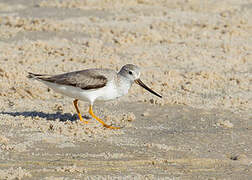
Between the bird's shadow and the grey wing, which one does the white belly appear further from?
the bird's shadow

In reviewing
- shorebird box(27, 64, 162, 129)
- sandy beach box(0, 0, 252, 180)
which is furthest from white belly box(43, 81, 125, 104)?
sandy beach box(0, 0, 252, 180)

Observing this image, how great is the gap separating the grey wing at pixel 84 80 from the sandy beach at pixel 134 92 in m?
0.61

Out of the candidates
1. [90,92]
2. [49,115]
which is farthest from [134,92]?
[90,92]

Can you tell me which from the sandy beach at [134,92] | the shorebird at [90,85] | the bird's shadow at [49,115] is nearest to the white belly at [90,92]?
the shorebird at [90,85]

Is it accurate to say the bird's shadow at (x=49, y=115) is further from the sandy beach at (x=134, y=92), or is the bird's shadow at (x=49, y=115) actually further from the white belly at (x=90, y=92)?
the white belly at (x=90, y=92)

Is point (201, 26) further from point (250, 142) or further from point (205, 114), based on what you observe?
point (250, 142)

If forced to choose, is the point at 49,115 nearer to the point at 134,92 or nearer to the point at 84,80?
the point at 84,80

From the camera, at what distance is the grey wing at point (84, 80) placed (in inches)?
327

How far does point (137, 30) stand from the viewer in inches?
561

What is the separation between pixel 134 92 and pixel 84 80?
2257 mm

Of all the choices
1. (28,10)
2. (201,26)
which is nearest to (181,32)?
(201,26)

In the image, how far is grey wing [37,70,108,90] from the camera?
327 inches

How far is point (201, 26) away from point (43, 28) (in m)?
4.27

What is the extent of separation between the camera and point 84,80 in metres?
8.36
